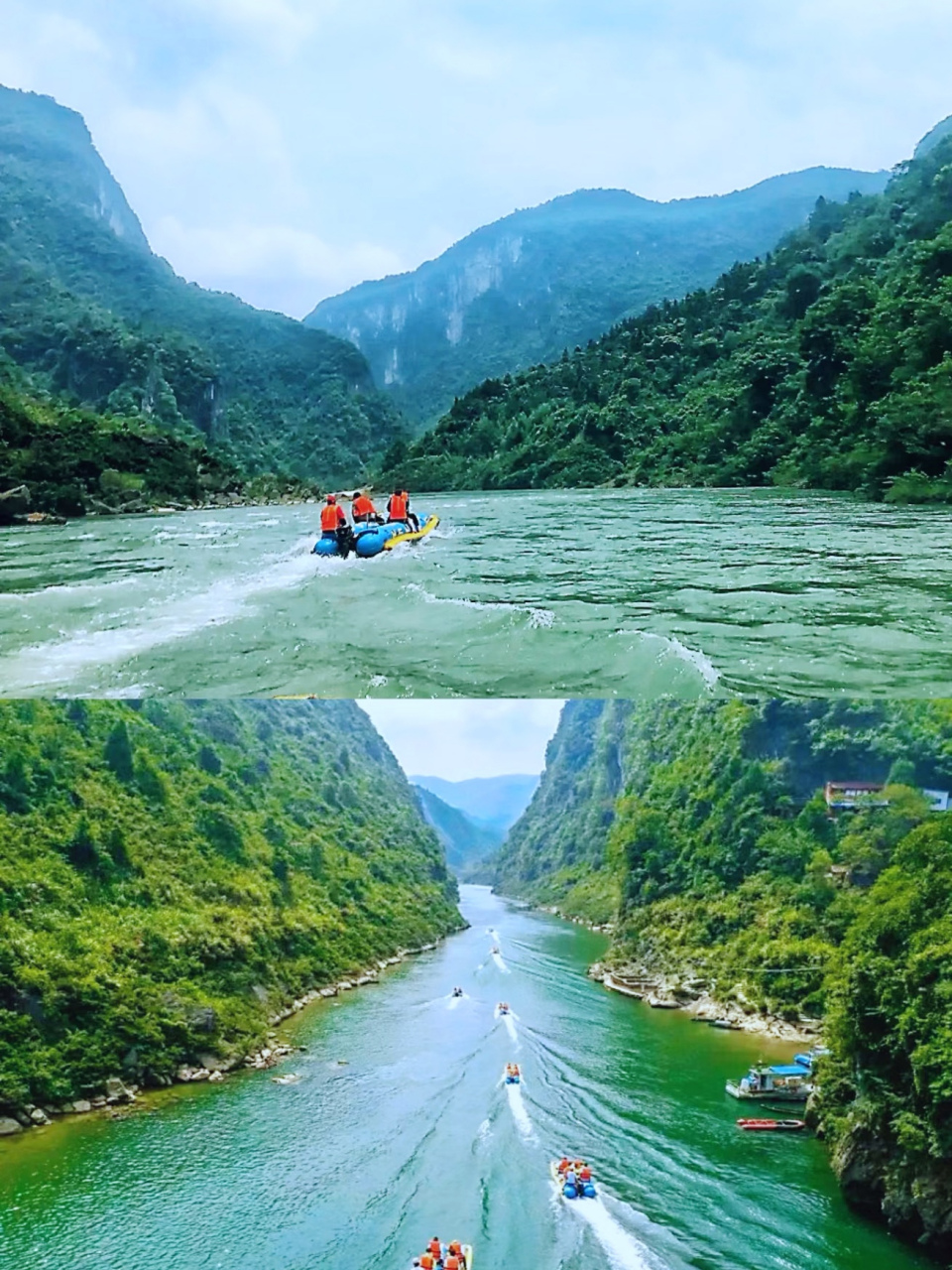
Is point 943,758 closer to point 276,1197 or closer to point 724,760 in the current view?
point 724,760

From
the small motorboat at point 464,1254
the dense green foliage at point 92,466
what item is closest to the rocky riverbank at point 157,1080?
the small motorboat at point 464,1254

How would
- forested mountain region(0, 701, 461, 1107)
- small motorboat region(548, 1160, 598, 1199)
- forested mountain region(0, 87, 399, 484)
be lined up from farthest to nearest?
forested mountain region(0, 87, 399, 484) < forested mountain region(0, 701, 461, 1107) < small motorboat region(548, 1160, 598, 1199)

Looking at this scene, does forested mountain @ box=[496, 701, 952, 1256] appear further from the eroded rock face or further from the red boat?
the red boat

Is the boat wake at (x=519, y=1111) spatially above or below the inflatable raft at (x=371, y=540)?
below

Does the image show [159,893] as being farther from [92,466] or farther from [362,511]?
[92,466]

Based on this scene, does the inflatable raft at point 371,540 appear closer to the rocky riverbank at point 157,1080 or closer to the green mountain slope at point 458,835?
the rocky riverbank at point 157,1080

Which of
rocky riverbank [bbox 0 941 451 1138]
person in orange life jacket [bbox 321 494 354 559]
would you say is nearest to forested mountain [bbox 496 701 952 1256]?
person in orange life jacket [bbox 321 494 354 559]

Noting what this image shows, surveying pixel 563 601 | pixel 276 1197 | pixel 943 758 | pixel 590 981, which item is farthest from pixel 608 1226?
pixel 590 981
